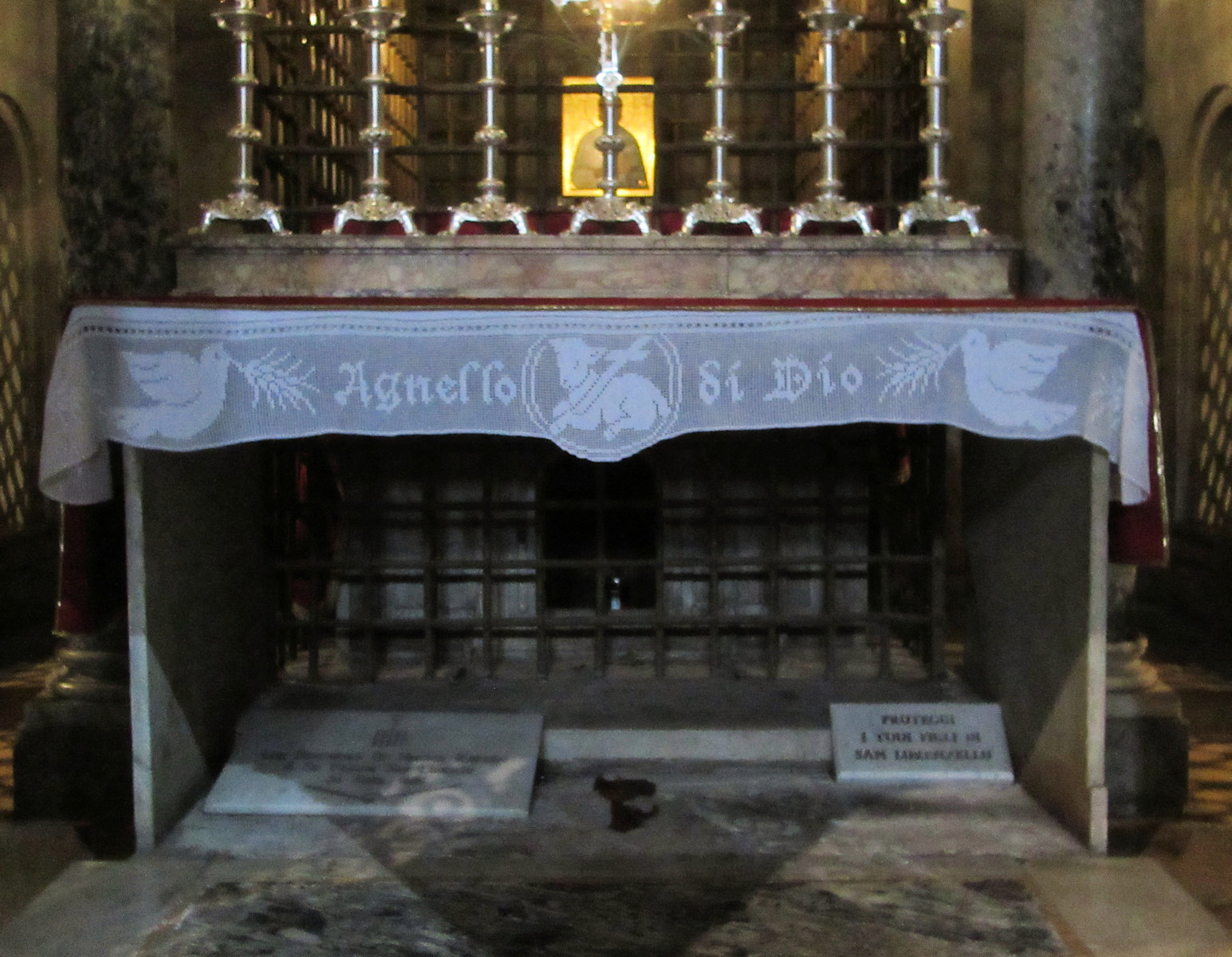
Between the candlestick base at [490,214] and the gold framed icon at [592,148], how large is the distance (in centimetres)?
370

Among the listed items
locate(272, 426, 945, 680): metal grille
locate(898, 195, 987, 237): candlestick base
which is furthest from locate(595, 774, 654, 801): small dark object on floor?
locate(898, 195, 987, 237): candlestick base

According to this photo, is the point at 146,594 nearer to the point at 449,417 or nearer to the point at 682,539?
the point at 449,417

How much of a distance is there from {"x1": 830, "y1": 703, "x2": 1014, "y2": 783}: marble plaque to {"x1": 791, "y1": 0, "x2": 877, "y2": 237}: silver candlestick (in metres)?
1.56

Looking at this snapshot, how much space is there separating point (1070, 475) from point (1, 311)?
7.16 meters

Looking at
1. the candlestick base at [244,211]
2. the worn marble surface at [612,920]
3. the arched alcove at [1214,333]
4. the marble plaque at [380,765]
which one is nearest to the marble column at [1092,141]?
the worn marble surface at [612,920]

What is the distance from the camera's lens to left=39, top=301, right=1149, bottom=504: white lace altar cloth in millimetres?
3268

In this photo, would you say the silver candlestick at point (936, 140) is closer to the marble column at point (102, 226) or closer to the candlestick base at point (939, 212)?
the candlestick base at point (939, 212)

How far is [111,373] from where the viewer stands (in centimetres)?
327

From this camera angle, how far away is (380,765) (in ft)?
13.1

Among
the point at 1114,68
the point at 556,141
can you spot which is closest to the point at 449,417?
the point at 1114,68

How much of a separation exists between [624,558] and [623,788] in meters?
1.20

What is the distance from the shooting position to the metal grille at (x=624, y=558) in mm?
4695

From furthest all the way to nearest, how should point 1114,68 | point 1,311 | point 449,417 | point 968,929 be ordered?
1. point 1,311
2. point 1114,68
3. point 449,417
4. point 968,929

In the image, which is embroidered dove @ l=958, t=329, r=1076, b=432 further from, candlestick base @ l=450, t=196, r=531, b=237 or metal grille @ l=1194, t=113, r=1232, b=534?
metal grille @ l=1194, t=113, r=1232, b=534
